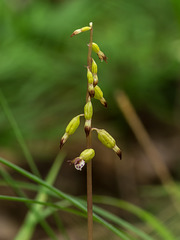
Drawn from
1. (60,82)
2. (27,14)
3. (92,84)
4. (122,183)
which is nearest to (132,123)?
(122,183)

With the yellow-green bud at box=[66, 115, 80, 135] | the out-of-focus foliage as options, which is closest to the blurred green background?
the out-of-focus foliage

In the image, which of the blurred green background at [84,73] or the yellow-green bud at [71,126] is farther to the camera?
the blurred green background at [84,73]

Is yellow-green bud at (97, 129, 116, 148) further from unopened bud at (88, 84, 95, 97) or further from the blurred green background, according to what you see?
the blurred green background

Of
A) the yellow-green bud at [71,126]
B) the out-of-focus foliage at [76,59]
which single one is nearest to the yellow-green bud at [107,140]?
the yellow-green bud at [71,126]

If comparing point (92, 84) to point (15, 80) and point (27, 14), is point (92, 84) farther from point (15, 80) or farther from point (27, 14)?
point (27, 14)

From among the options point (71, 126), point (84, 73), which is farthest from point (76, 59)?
point (71, 126)

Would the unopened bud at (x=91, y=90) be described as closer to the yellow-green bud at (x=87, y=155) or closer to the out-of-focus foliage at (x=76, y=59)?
the yellow-green bud at (x=87, y=155)

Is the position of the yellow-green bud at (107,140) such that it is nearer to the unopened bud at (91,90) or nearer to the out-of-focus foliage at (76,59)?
the unopened bud at (91,90)

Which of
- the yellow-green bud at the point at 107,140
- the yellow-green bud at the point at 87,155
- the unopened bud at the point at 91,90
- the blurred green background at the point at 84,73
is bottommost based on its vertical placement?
the yellow-green bud at the point at 87,155

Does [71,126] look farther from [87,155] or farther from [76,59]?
[76,59]

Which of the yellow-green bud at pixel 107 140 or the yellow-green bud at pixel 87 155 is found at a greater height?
the yellow-green bud at pixel 107 140
